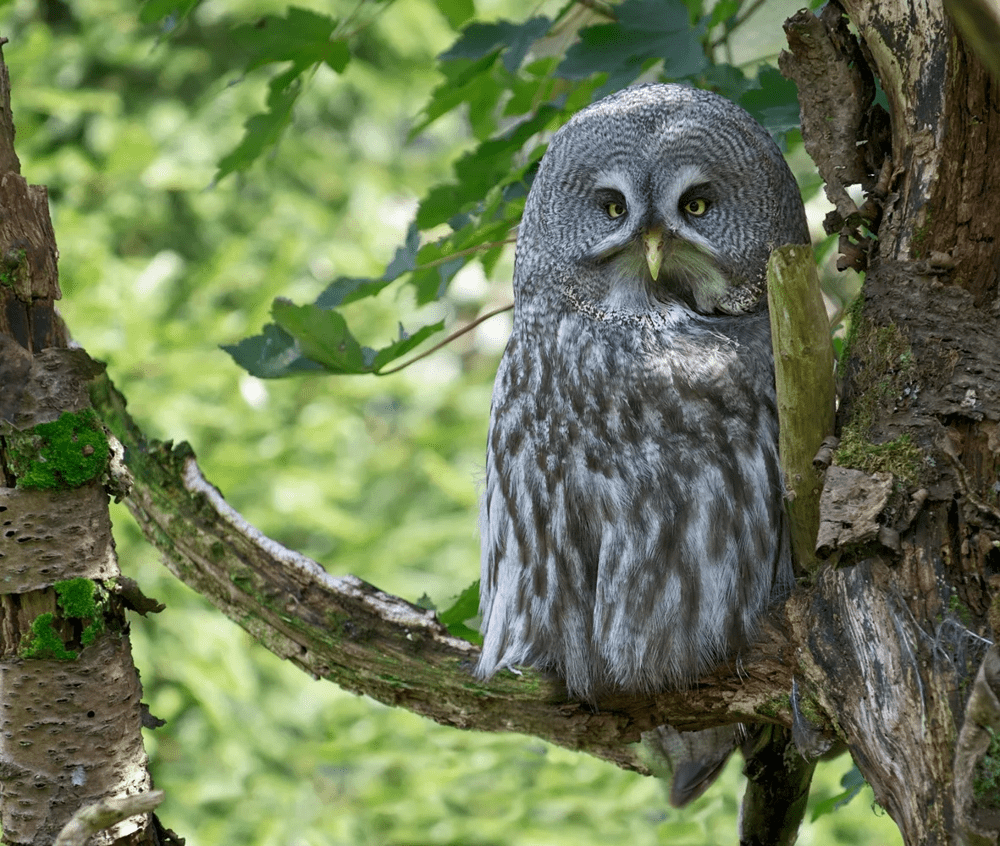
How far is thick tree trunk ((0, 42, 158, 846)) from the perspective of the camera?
60.7 inches

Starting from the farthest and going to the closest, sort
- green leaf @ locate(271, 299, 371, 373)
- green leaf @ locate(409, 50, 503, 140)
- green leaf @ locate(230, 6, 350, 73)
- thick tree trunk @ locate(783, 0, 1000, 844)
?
green leaf @ locate(409, 50, 503, 140), green leaf @ locate(230, 6, 350, 73), green leaf @ locate(271, 299, 371, 373), thick tree trunk @ locate(783, 0, 1000, 844)

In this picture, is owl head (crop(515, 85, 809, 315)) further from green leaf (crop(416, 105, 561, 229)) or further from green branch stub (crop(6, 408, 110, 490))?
green branch stub (crop(6, 408, 110, 490))

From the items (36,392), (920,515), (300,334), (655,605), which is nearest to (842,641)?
(920,515)

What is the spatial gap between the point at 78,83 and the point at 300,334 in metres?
4.24

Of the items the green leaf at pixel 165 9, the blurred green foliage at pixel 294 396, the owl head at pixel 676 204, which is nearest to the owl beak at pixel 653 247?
the owl head at pixel 676 204

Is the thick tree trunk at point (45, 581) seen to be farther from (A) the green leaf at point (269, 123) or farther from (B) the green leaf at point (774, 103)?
(B) the green leaf at point (774, 103)

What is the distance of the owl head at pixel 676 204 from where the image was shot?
1.87 m

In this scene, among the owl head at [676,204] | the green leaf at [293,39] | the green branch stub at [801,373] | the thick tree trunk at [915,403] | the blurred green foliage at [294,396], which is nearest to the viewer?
the thick tree trunk at [915,403]

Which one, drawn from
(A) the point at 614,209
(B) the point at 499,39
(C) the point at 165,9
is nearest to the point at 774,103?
(A) the point at 614,209

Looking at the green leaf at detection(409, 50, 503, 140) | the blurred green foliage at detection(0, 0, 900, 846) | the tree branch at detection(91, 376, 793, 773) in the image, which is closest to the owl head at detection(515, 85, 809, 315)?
the green leaf at detection(409, 50, 503, 140)

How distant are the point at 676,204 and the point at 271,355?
2.28 feet

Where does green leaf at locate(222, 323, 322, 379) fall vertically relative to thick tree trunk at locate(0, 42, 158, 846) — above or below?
above

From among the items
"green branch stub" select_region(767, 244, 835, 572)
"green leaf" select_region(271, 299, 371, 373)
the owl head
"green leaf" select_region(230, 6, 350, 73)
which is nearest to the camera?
"green branch stub" select_region(767, 244, 835, 572)

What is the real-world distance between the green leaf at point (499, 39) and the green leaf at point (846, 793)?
1329 mm
